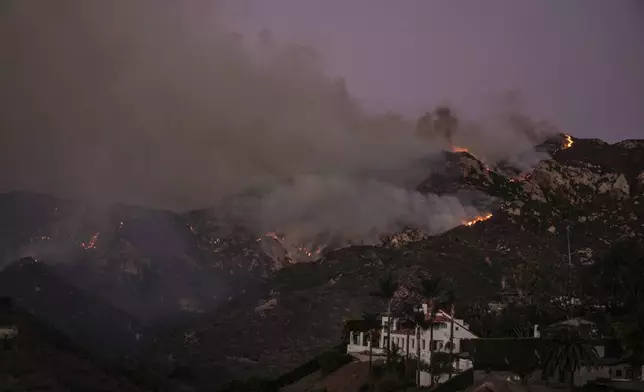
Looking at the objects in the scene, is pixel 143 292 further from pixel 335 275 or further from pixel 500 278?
pixel 500 278

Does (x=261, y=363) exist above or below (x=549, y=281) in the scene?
below

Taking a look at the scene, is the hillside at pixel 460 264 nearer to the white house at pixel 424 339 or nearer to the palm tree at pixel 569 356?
the white house at pixel 424 339

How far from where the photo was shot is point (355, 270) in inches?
5827

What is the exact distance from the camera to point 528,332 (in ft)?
235

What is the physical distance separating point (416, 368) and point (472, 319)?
1900cm

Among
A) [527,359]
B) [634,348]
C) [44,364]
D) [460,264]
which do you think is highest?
[460,264]

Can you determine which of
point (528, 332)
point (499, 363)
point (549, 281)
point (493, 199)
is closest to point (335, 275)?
point (493, 199)

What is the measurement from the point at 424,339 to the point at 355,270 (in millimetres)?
76593

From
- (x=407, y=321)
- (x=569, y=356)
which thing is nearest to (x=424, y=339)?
(x=407, y=321)

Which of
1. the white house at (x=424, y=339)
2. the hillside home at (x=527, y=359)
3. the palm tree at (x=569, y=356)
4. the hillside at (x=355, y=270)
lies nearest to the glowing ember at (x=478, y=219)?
the hillside at (x=355, y=270)

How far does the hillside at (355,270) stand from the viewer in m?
121

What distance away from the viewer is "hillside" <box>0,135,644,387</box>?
397ft

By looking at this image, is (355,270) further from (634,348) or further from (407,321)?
(634,348)

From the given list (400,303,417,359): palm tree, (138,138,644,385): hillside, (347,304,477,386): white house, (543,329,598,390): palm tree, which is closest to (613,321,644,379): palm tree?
(543,329,598,390): palm tree
